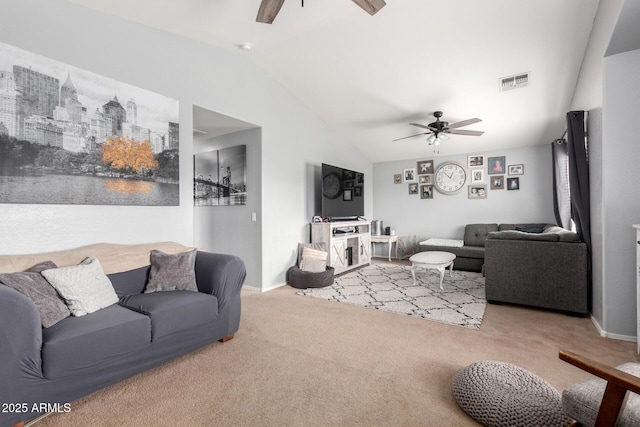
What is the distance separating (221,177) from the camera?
457cm

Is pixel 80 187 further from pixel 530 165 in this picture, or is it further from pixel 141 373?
pixel 530 165

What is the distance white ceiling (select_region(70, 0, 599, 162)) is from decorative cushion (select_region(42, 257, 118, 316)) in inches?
88.0

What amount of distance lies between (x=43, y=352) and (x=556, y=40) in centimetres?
490

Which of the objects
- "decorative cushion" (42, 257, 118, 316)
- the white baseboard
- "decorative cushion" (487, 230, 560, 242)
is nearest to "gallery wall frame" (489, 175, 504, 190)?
"decorative cushion" (487, 230, 560, 242)

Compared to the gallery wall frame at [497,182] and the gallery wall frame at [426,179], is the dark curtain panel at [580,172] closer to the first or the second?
the gallery wall frame at [497,182]

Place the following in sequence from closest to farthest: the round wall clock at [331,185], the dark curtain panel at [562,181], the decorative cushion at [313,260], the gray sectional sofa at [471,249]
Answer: the decorative cushion at [313,260], the dark curtain panel at [562,181], the round wall clock at [331,185], the gray sectional sofa at [471,249]

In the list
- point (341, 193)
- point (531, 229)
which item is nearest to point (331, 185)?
point (341, 193)

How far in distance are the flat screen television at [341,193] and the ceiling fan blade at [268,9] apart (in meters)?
2.81

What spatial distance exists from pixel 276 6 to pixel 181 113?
1.63 metres

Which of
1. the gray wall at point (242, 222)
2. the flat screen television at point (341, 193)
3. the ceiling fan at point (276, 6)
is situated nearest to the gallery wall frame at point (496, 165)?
the flat screen television at point (341, 193)

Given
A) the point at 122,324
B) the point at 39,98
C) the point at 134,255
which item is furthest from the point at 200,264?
the point at 39,98

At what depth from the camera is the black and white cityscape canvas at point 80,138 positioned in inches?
84.6

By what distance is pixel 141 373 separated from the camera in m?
2.03

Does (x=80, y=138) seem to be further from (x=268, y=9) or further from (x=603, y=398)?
(x=603, y=398)
